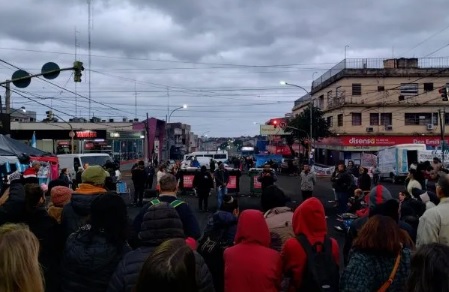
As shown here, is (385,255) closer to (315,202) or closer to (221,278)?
(315,202)

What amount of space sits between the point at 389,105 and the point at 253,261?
51.0m

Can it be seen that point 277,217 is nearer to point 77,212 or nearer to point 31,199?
point 77,212

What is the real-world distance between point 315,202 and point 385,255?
70cm

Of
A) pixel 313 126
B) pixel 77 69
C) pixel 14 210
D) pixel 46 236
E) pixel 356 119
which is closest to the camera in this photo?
pixel 46 236

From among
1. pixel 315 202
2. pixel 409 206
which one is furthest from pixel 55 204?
pixel 409 206

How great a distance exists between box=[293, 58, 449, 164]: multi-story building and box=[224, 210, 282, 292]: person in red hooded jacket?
50204mm

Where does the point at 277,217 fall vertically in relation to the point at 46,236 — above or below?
above

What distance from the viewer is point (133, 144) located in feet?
229

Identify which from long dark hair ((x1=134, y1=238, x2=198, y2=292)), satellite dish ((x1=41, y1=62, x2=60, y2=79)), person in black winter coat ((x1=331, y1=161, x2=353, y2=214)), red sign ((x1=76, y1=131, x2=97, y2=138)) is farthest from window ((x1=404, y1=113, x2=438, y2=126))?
long dark hair ((x1=134, y1=238, x2=198, y2=292))

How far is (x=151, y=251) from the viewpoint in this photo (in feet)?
11.5

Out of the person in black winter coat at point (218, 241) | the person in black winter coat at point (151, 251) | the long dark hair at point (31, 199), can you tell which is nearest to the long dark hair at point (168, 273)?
the person in black winter coat at point (151, 251)

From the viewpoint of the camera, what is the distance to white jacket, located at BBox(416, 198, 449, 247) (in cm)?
502

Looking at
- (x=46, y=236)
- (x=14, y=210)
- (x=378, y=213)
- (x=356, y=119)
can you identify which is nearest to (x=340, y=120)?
(x=356, y=119)

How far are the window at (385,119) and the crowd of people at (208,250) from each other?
48.8m
